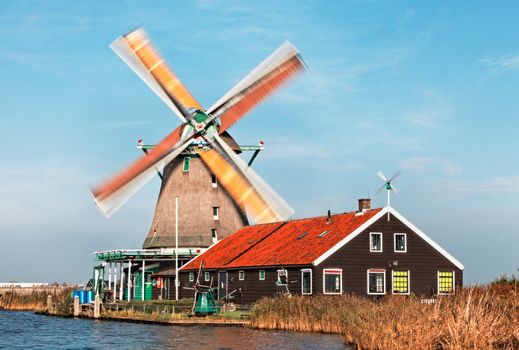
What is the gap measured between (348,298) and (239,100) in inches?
720

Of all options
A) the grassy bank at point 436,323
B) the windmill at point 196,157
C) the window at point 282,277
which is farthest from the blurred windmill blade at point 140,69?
the grassy bank at point 436,323

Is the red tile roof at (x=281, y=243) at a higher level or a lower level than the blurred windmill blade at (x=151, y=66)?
lower

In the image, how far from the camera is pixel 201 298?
38.9 m

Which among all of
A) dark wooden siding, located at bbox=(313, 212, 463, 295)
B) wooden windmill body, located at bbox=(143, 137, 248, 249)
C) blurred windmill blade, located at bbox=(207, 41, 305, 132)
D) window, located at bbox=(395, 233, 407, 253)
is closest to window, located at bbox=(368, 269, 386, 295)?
dark wooden siding, located at bbox=(313, 212, 463, 295)

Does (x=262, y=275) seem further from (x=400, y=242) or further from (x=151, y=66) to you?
(x=151, y=66)

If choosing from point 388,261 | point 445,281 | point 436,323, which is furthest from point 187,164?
point 436,323

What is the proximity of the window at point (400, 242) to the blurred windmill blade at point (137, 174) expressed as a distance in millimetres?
15429

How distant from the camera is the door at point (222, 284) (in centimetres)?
4536

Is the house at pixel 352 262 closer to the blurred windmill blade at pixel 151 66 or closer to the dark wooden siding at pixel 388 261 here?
the dark wooden siding at pixel 388 261

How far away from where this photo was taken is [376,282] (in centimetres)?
3997

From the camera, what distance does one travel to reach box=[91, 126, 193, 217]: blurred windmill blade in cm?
4738

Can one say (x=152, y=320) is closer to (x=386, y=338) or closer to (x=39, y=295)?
(x=386, y=338)

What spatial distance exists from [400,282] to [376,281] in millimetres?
1260

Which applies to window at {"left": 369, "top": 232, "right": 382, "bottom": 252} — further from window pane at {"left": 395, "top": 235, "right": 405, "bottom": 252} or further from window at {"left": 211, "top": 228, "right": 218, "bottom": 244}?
window at {"left": 211, "top": 228, "right": 218, "bottom": 244}
